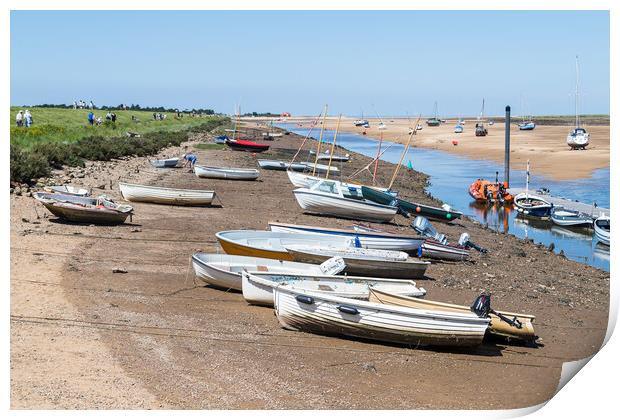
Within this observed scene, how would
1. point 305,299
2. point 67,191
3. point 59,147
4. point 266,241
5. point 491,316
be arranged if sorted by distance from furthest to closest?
point 59,147, point 67,191, point 266,241, point 491,316, point 305,299

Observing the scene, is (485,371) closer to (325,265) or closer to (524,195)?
(325,265)

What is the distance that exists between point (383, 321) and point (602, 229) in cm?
1623

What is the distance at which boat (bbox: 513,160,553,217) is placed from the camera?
106 ft

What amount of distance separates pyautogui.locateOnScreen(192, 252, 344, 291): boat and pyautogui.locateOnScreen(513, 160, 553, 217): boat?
18.3 meters

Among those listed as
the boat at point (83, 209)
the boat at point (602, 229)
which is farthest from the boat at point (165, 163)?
the boat at point (602, 229)

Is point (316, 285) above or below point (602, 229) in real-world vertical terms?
above

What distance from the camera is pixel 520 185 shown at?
148 ft

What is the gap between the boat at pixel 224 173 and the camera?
34.6 meters

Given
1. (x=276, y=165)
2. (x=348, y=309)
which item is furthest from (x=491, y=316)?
(x=276, y=165)

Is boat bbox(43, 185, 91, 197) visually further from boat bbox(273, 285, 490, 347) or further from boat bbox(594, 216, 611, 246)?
boat bbox(594, 216, 611, 246)

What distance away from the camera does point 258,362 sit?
11773 millimetres

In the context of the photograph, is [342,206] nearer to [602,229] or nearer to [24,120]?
[602,229]

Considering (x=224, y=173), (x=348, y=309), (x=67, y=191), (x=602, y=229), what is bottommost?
(x=602, y=229)
